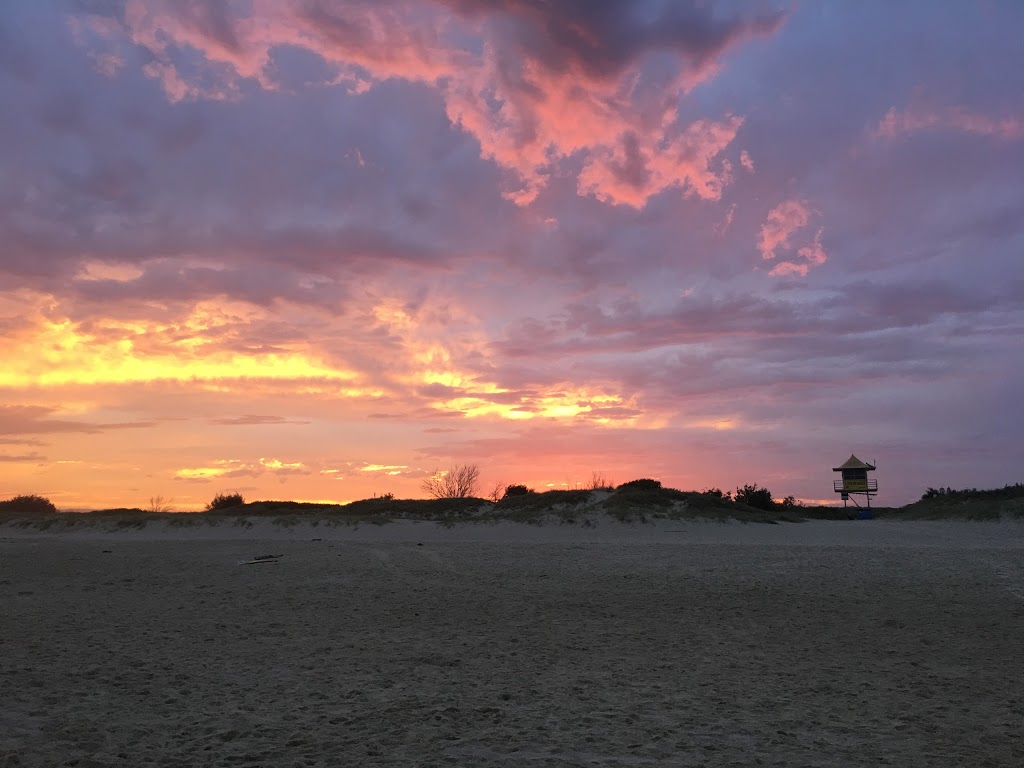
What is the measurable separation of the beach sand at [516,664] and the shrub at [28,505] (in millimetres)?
30963

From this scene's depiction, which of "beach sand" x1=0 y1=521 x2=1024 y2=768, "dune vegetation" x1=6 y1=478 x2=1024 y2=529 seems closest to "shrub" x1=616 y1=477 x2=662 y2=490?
"dune vegetation" x1=6 y1=478 x2=1024 y2=529

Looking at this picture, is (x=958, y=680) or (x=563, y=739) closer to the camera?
(x=563, y=739)

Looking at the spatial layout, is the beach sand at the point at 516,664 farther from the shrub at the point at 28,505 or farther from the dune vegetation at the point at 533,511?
the shrub at the point at 28,505

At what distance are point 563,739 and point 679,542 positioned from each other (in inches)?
817

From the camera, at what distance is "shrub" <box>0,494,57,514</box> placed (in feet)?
148

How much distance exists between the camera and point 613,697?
24.4 feet

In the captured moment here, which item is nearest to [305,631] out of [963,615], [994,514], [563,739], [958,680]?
[563,739]

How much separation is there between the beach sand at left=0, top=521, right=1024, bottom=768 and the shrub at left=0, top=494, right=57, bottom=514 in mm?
30963

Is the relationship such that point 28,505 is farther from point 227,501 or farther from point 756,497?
point 756,497

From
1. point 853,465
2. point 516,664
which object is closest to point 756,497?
point 853,465

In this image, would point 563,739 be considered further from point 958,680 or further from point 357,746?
point 958,680

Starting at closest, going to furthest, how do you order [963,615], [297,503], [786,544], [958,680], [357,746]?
[357,746] < [958,680] < [963,615] < [786,544] < [297,503]

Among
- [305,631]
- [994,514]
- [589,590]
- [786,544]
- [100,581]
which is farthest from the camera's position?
[994,514]

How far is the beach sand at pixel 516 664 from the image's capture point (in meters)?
6.00
